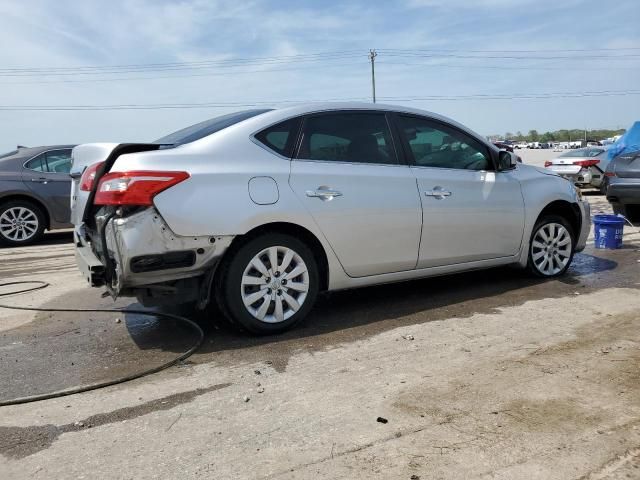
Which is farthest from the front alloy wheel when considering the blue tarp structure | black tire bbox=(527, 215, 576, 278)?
the blue tarp structure

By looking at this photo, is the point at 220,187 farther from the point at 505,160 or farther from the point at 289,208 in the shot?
the point at 505,160

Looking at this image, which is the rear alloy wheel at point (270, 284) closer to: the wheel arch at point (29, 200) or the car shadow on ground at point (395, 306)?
the car shadow on ground at point (395, 306)

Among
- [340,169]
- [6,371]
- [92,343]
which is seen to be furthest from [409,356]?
[6,371]

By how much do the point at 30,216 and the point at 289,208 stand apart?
23.2 feet

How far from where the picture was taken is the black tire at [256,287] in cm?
414

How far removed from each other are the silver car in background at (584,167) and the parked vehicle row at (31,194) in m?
13.3

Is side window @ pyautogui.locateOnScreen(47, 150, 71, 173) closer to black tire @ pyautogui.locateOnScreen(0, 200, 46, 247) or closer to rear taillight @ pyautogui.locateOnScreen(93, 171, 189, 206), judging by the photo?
black tire @ pyautogui.locateOnScreen(0, 200, 46, 247)

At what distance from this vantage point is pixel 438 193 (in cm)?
504

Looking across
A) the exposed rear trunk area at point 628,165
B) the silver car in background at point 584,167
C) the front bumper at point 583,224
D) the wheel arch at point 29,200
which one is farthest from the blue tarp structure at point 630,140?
the wheel arch at point 29,200

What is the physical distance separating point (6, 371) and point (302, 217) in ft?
7.28

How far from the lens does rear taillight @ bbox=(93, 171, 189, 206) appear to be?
3.81 meters

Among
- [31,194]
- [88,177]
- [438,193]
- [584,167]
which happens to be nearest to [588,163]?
[584,167]

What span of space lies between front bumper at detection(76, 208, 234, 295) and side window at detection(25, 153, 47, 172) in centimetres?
645

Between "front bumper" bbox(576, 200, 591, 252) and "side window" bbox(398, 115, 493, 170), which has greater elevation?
"side window" bbox(398, 115, 493, 170)
